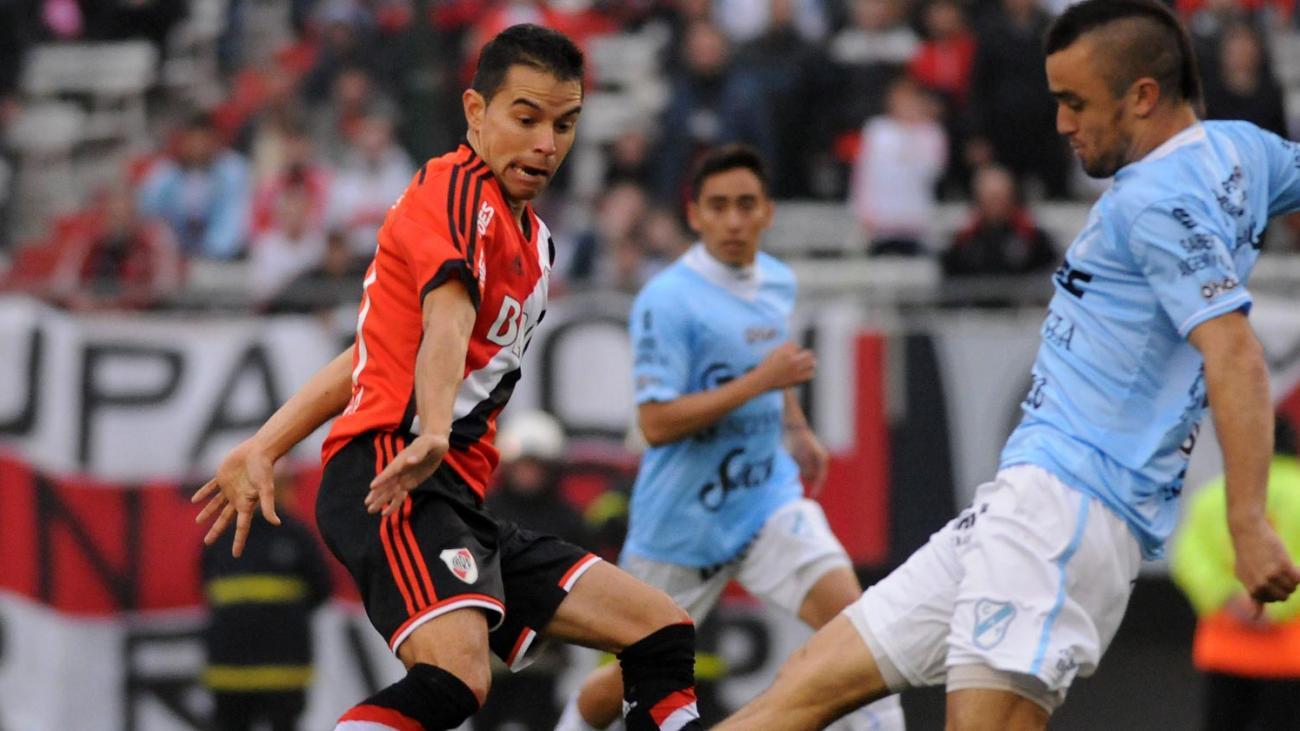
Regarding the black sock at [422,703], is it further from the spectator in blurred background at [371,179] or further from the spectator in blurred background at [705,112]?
the spectator in blurred background at [371,179]

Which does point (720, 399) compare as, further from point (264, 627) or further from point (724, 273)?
point (264, 627)

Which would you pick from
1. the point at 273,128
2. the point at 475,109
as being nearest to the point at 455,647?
the point at 475,109

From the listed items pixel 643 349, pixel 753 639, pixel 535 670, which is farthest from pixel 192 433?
pixel 643 349

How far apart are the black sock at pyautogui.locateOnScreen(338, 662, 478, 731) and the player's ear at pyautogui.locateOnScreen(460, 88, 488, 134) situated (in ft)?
5.09

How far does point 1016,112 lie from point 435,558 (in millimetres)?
9785

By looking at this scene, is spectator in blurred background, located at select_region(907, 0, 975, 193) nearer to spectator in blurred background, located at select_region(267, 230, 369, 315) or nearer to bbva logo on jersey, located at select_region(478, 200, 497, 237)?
spectator in blurred background, located at select_region(267, 230, 369, 315)

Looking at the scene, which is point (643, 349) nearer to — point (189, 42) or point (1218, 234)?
point (1218, 234)

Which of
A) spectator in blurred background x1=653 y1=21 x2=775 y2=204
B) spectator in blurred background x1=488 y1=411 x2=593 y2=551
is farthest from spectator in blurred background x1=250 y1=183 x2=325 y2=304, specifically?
spectator in blurred background x1=488 y1=411 x2=593 y2=551

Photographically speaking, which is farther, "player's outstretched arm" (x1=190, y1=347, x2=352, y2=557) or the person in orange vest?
the person in orange vest

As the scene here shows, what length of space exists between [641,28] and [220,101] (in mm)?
4255

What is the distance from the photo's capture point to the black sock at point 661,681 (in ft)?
18.3

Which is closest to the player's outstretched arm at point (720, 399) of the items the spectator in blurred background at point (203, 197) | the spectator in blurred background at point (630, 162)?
the spectator in blurred background at point (630, 162)

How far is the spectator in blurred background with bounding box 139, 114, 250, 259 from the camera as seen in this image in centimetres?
1573

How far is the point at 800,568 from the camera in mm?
7746
